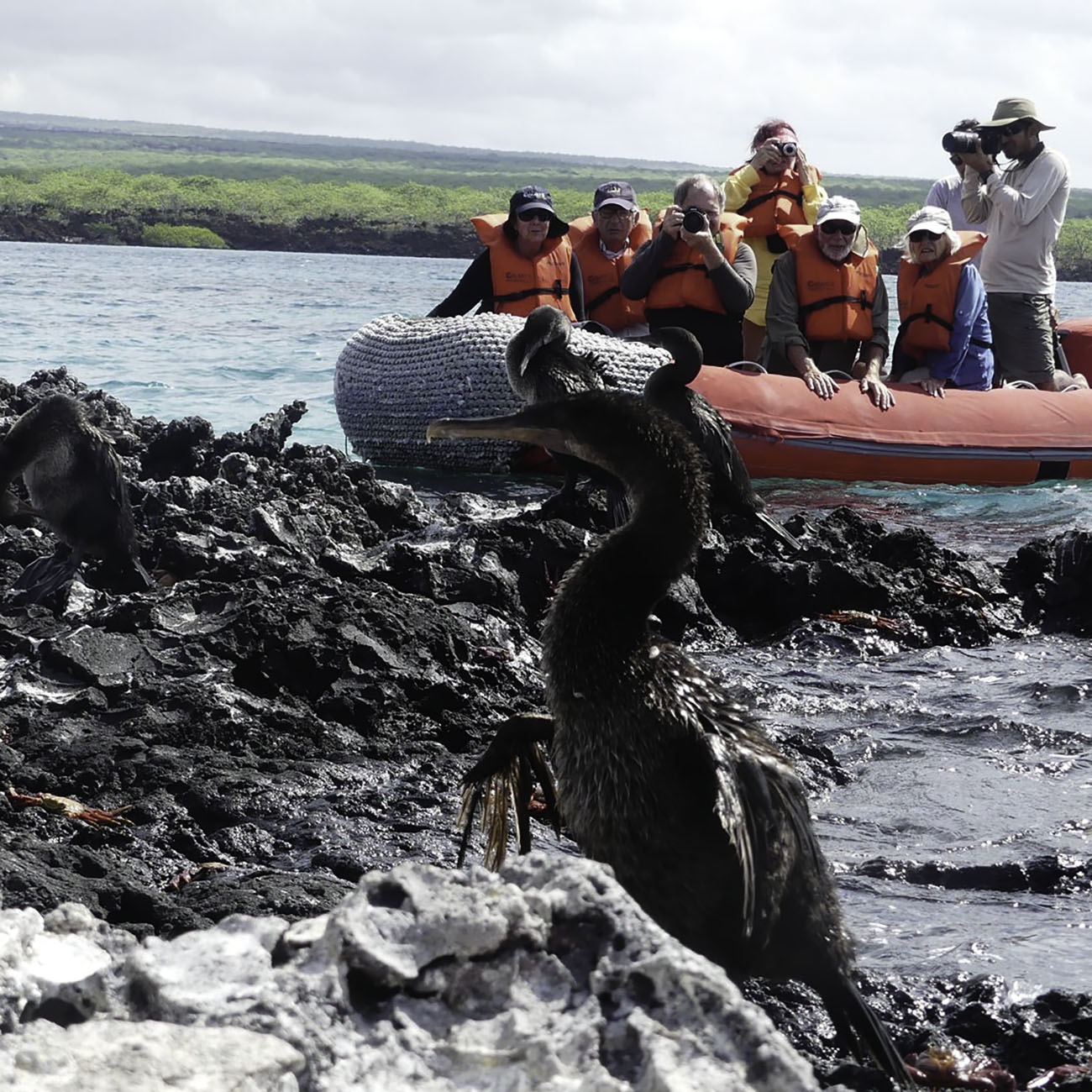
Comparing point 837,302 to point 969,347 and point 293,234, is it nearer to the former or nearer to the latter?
point 969,347

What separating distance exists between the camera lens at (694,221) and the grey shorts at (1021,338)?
3.01 m

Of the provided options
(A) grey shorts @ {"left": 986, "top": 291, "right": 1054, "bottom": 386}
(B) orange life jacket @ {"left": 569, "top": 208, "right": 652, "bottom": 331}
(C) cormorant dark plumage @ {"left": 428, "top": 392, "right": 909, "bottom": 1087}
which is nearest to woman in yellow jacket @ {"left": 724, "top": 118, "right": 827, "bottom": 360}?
(B) orange life jacket @ {"left": 569, "top": 208, "right": 652, "bottom": 331}

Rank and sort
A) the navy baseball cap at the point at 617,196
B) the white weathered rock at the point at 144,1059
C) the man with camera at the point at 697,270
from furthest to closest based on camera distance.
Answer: the navy baseball cap at the point at 617,196, the man with camera at the point at 697,270, the white weathered rock at the point at 144,1059

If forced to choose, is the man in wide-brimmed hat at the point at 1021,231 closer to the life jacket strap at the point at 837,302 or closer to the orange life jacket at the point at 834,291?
the orange life jacket at the point at 834,291

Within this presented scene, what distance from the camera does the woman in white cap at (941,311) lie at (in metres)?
11.5

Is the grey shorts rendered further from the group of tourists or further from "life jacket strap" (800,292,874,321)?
"life jacket strap" (800,292,874,321)

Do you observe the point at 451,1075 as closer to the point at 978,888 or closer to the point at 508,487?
the point at 978,888

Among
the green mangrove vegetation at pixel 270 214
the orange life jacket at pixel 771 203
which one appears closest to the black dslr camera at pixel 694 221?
the orange life jacket at pixel 771 203

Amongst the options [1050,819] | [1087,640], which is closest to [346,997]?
[1050,819]

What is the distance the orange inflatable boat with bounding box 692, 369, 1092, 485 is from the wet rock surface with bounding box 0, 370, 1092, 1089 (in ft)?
8.58

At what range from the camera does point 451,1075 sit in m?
1.77

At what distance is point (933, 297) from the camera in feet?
38.1

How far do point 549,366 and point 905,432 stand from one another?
13.2 ft

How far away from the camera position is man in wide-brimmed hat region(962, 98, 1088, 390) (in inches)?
462
